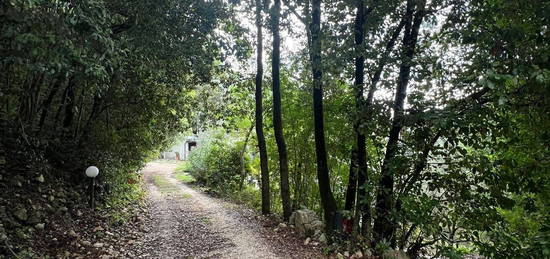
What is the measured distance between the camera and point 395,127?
4.50 meters

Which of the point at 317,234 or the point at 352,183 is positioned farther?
the point at 317,234

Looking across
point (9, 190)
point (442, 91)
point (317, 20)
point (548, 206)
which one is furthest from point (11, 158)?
point (548, 206)

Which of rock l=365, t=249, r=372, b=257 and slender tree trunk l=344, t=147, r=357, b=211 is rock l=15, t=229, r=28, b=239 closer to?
slender tree trunk l=344, t=147, r=357, b=211

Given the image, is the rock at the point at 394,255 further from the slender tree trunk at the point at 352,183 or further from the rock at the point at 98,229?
the rock at the point at 98,229

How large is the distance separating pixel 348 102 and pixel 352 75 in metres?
0.97

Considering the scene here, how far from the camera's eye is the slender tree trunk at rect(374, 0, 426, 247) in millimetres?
4340

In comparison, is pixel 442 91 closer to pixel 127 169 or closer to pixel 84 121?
pixel 84 121

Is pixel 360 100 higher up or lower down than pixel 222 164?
higher up

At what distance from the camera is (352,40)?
183 inches

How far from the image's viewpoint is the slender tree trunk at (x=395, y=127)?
4.34 m

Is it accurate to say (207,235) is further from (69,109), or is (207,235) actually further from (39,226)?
(69,109)

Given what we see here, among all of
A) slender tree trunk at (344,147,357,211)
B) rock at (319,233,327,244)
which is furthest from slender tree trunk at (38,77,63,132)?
rock at (319,233,327,244)

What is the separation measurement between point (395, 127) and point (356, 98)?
2.25ft

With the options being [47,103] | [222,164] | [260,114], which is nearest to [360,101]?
[260,114]
